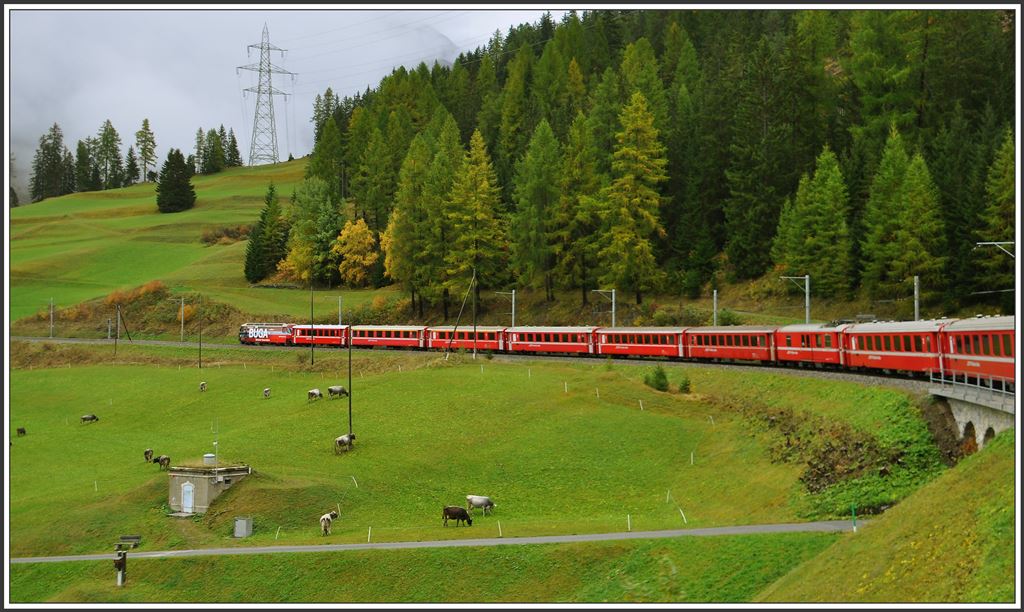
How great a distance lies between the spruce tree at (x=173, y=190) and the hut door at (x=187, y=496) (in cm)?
15318

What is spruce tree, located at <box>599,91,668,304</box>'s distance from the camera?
277 feet

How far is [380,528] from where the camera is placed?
133 feet

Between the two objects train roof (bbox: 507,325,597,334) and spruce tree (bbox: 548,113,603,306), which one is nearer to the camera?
train roof (bbox: 507,325,597,334)

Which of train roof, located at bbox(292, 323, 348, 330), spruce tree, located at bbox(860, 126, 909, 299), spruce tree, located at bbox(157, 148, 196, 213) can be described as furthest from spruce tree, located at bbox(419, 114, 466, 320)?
spruce tree, located at bbox(157, 148, 196, 213)

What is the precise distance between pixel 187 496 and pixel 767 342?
33272mm

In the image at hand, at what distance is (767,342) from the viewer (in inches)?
2376

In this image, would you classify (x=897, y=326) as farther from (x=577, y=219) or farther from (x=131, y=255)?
(x=131, y=255)

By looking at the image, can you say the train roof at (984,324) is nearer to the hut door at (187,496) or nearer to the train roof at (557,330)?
the hut door at (187,496)

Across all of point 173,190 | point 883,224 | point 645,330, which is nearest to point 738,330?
point 645,330

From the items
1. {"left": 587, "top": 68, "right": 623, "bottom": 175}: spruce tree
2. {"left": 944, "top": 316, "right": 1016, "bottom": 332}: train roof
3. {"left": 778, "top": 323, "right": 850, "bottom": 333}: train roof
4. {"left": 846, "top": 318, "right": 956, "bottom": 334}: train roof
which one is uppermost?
{"left": 587, "top": 68, "right": 623, "bottom": 175}: spruce tree

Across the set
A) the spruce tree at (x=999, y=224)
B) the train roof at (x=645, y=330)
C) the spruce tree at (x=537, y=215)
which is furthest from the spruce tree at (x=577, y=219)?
the spruce tree at (x=999, y=224)

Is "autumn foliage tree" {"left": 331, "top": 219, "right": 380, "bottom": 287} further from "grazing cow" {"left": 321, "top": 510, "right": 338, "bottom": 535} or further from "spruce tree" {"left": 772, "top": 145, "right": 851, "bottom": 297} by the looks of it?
"grazing cow" {"left": 321, "top": 510, "right": 338, "bottom": 535}

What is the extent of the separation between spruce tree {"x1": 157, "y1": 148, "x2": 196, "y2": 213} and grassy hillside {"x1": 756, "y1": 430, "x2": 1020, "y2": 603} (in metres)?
174

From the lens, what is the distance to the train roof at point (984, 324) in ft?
119
